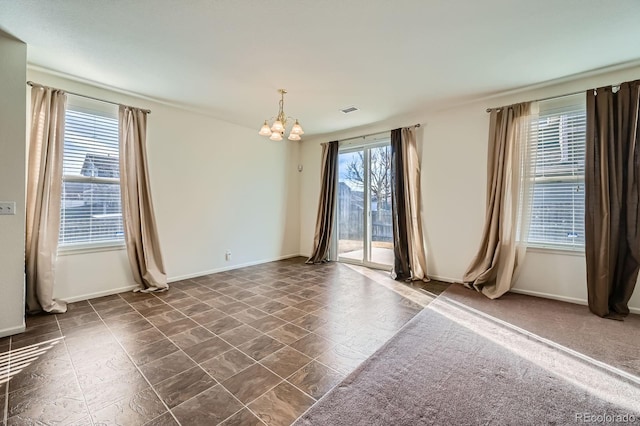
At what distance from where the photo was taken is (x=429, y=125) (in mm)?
4164

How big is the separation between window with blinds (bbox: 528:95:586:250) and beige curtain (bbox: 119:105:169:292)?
16.4 ft

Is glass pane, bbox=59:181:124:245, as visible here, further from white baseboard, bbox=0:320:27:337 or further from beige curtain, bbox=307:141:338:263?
beige curtain, bbox=307:141:338:263

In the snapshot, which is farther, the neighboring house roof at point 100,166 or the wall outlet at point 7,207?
the neighboring house roof at point 100,166

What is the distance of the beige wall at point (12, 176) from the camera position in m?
2.34

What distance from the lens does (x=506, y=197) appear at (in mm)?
3381

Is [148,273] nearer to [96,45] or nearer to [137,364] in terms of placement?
[137,364]

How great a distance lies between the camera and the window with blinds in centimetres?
314

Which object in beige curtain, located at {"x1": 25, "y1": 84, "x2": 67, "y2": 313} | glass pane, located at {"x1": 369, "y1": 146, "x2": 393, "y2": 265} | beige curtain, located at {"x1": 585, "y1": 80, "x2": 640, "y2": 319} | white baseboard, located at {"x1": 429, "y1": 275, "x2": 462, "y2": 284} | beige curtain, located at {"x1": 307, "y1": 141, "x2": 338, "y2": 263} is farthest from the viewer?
beige curtain, located at {"x1": 307, "y1": 141, "x2": 338, "y2": 263}

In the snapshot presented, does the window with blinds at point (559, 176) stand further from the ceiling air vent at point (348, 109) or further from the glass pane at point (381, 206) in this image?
the ceiling air vent at point (348, 109)

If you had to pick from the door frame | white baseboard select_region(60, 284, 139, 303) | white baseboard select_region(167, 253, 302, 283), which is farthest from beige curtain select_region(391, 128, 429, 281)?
white baseboard select_region(60, 284, 139, 303)

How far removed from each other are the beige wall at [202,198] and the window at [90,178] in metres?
0.19

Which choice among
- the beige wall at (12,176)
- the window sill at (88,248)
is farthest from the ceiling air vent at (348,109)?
the window sill at (88,248)

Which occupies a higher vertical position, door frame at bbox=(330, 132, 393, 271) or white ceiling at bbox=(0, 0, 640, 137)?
white ceiling at bbox=(0, 0, 640, 137)

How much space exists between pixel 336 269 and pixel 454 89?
3.31 meters
